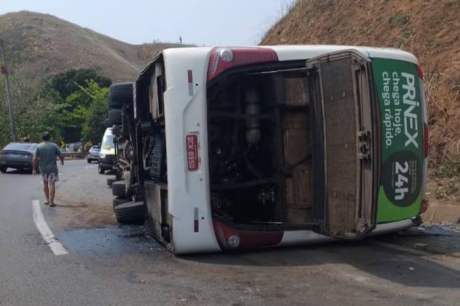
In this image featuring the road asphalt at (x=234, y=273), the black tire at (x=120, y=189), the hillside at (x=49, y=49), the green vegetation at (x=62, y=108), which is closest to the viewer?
the road asphalt at (x=234, y=273)

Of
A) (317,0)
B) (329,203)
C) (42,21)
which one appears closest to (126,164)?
(329,203)

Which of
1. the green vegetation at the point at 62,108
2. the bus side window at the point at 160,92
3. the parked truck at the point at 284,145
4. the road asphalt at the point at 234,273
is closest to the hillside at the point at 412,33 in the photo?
the road asphalt at the point at 234,273

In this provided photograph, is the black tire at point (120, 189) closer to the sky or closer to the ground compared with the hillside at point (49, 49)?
closer to the ground

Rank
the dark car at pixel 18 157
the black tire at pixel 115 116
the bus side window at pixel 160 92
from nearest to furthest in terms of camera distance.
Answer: the bus side window at pixel 160 92 < the black tire at pixel 115 116 < the dark car at pixel 18 157

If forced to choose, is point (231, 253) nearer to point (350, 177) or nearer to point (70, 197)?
point (350, 177)

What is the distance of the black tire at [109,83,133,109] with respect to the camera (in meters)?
11.7

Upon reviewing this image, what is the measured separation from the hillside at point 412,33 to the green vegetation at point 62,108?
115ft

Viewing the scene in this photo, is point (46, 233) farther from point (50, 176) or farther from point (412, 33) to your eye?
point (412, 33)

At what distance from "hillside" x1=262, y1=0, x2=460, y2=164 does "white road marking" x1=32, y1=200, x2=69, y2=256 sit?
22.8 feet

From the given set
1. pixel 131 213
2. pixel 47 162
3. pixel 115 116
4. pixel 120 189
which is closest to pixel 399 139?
pixel 131 213

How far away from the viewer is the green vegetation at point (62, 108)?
5906 cm

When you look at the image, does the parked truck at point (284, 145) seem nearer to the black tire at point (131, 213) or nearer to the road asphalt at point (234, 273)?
the road asphalt at point (234, 273)

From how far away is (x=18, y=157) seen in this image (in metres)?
29.0

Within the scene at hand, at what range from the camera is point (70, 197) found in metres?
16.5
